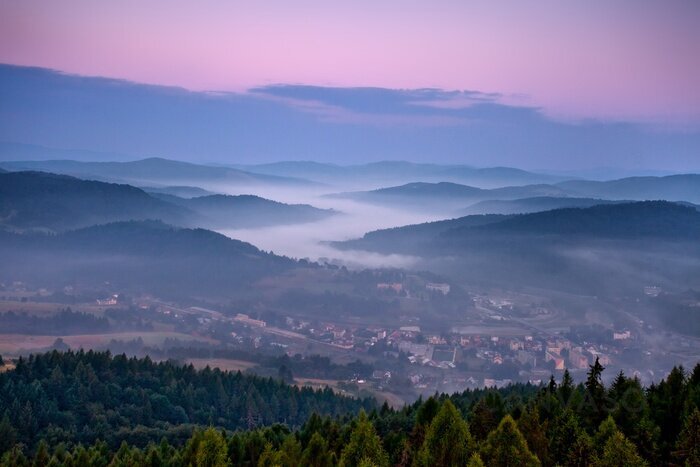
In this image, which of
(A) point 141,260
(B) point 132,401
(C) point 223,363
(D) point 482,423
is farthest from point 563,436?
(A) point 141,260

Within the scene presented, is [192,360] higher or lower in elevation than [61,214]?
lower

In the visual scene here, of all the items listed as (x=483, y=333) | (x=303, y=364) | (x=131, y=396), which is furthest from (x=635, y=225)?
(x=131, y=396)

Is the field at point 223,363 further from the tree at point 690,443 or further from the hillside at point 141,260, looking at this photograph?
the tree at point 690,443

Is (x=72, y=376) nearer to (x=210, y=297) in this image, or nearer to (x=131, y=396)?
(x=131, y=396)

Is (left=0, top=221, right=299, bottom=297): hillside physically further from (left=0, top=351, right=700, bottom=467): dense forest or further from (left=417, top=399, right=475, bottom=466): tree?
(left=417, top=399, right=475, bottom=466): tree

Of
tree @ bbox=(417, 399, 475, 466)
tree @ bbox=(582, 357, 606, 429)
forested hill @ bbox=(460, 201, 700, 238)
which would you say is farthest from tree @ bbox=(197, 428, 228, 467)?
forested hill @ bbox=(460, 201, 700, 238)

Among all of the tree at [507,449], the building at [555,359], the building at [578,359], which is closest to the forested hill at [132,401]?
the tree at [507,449]

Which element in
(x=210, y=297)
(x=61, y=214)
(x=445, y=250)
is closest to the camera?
(x=210, y=297)
